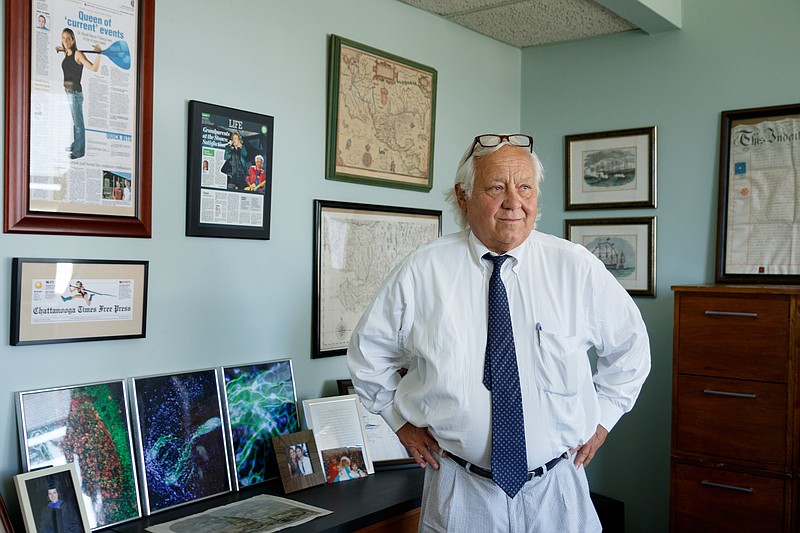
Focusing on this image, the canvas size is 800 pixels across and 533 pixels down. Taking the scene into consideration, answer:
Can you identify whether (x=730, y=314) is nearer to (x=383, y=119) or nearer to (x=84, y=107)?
(x=383, y=119)

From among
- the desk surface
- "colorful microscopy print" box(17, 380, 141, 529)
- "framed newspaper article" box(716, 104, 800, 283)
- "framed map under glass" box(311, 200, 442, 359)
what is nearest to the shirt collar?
the desk surface

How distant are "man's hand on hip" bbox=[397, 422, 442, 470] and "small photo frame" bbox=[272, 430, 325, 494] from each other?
24.9 inches

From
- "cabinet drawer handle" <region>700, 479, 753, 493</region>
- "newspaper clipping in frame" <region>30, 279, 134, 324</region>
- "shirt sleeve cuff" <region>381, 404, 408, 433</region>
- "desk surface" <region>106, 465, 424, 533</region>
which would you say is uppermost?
"newspaper clipping in frame" <region>30, 279, 134, 324</region>

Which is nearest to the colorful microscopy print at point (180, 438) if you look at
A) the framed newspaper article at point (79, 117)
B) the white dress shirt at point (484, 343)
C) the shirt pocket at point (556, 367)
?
the framed newspaper article at point (79, 117)

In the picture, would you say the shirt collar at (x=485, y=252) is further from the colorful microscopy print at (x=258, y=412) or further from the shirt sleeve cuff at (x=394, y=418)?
the colorful microscopy print at (x=258, y=412)

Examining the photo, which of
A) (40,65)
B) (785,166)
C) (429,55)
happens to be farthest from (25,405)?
(785,166)

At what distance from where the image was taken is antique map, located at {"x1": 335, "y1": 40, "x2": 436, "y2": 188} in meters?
3.16

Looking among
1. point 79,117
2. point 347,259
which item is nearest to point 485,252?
point 347,259

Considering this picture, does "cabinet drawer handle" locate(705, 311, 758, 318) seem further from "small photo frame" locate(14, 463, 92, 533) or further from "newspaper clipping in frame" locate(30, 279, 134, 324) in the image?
"small photo frame" locate(14, 463, 92, 533)

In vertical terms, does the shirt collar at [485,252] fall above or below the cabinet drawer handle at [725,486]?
above

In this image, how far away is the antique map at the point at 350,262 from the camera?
310 cm

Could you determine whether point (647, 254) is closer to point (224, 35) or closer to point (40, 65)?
point (224, 35)

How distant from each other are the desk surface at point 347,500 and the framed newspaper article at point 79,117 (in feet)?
2.83

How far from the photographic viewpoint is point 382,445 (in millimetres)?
3033
